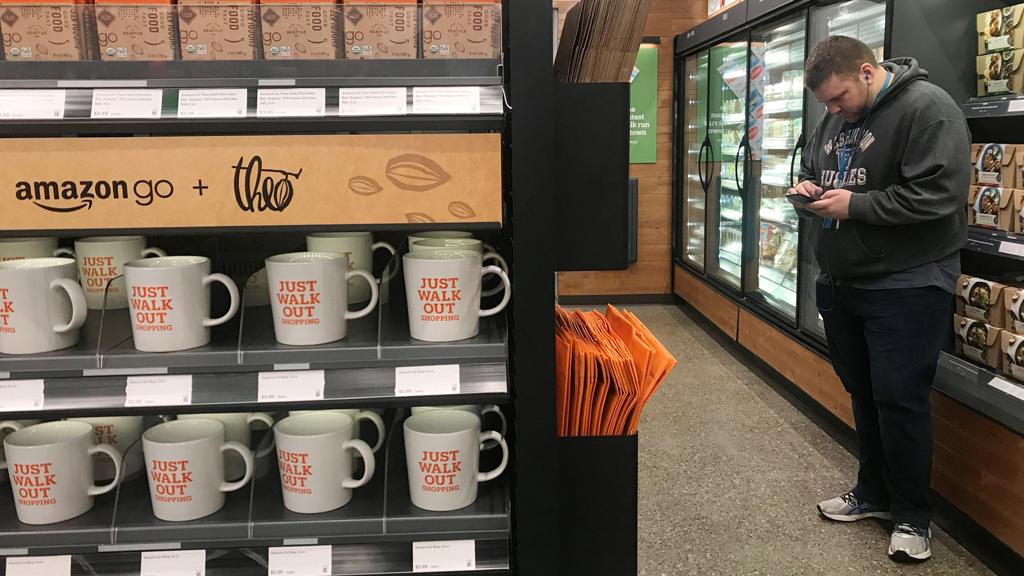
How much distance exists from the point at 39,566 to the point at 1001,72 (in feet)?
10.6

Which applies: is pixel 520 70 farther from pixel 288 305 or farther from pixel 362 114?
pixel 288 305

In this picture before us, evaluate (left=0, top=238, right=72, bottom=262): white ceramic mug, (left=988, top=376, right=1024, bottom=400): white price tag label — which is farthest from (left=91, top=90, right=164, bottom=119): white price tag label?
(left=988, top=376, right=1024, bottom=400): white price tag label

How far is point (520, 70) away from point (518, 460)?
673 millimetres

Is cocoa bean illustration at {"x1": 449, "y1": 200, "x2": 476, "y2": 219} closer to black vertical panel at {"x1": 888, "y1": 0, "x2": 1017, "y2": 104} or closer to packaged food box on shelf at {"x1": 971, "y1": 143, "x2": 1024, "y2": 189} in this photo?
packaged food box on shelf at {"x1": 971, "y1": 143, "x2": 1024, "y2": 189}

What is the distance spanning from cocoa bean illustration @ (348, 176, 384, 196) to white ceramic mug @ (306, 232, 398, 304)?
0.22 metres

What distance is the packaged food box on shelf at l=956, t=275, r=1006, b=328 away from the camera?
286cm

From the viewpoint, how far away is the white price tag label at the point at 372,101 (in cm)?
131

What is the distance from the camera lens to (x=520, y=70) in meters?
1.30

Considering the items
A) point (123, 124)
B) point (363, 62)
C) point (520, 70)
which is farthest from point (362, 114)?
point (123, 124)

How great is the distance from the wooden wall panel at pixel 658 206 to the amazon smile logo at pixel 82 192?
5.68m

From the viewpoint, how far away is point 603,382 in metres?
1.49

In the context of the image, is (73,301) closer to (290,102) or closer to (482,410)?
(290,102)

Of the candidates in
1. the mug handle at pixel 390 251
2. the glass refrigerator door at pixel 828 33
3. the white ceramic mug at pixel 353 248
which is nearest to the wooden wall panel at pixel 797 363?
the glass refrigerator door at pixel 828 33

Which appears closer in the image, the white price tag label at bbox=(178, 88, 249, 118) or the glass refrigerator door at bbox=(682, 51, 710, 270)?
the white price tag label at bbox=(178, 88, 249, 118)
